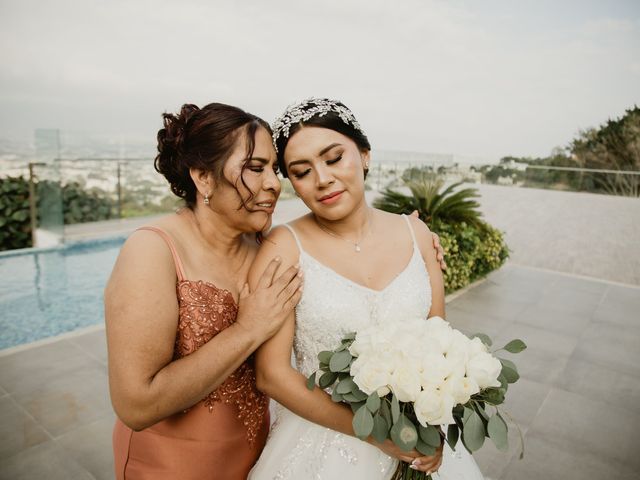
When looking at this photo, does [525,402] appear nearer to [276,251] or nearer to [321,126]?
[276,251]

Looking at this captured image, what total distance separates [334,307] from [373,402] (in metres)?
0.63

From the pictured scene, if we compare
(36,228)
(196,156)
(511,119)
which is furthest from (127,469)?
(511,119)

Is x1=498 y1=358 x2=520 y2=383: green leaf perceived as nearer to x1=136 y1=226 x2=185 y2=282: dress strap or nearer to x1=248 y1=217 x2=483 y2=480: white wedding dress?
x1=248 y1=217 x2=483 y2=480: white wedding dress

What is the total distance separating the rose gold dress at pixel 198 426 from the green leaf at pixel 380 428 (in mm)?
644

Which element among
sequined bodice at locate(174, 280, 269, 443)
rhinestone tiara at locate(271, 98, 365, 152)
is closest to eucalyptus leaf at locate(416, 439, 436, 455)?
sequined bodice at locate(174, 280, 269, 443)

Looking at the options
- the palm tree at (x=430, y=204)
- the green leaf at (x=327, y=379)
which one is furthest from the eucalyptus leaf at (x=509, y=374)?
the palm tree at (x=430, y=204)

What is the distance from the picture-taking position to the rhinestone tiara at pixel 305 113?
181 cm

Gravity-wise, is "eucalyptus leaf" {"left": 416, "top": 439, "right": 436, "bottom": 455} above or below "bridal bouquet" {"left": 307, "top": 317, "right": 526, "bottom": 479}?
below

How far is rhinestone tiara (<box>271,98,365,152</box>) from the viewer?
1.81m

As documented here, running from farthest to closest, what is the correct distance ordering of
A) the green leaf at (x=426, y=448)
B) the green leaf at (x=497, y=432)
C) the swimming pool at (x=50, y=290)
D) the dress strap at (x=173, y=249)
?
the swimming pool at (x=50, y=290)
the dress strap at (x=173, y=249)
the green leaf at (x=426, y=448)
the green leaf at (x=497, y=432)

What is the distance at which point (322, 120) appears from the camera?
5.98 ft

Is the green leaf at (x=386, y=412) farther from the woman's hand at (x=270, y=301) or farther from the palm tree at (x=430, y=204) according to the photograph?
the palm tree at (x=430, y=204)

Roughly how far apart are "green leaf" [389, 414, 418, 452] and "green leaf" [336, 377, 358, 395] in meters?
0.18

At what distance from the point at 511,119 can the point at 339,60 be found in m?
18.2
